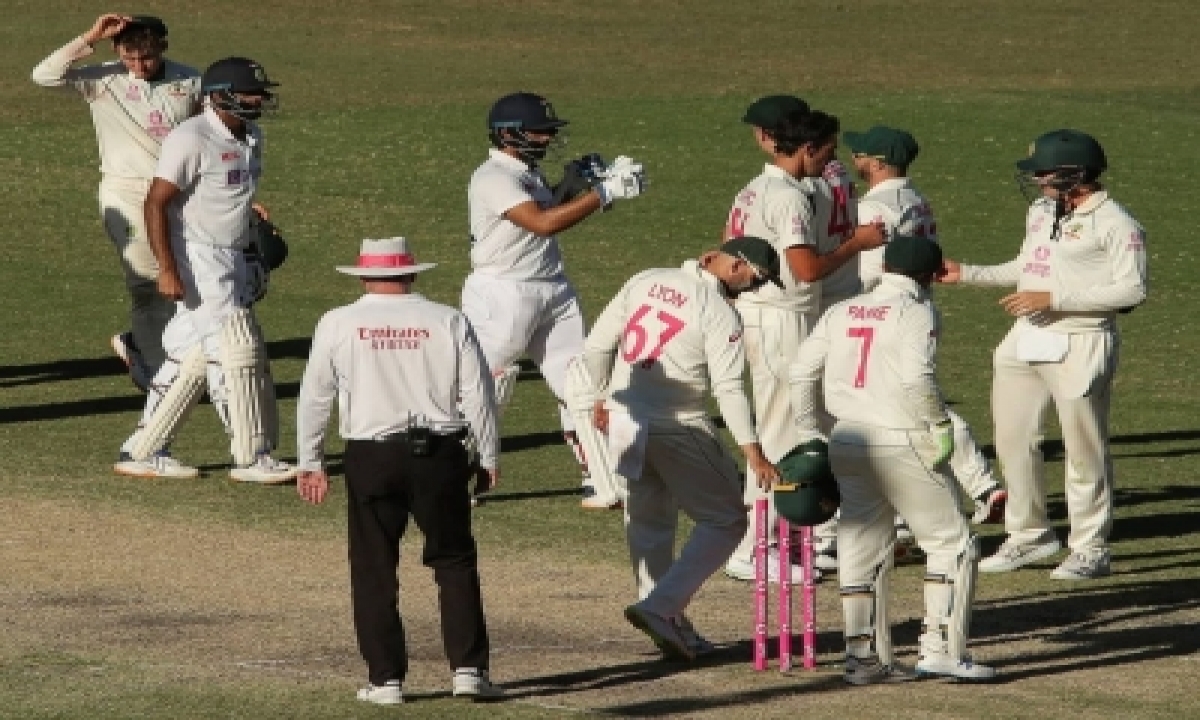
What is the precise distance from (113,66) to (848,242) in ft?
20.6

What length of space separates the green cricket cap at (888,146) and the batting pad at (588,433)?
193cm

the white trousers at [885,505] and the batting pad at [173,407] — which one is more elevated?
the white trousers at [885,505]

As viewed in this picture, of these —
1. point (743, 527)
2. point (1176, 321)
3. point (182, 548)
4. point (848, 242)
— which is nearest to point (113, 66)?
point (182, 548)

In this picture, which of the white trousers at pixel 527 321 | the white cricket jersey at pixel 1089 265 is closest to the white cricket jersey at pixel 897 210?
the white cricket jersey at pixel 1089 265

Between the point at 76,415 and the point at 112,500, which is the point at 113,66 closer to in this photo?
the point at 76,415

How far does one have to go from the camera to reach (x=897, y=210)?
14.6 metres

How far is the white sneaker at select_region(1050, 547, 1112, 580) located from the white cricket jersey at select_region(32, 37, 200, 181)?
689 centimetres

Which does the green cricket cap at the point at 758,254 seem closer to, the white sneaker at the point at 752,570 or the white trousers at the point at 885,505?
the white trousers at the point at 885,505

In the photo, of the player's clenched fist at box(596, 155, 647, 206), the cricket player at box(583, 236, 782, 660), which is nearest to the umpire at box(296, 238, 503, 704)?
the cricket player at box(583, 236, 782, 660)

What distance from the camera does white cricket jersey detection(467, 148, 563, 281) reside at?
51.1 ft

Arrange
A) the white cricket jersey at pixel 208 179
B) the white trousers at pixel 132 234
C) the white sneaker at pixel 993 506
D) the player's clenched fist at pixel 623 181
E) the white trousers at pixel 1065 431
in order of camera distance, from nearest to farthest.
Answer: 1. the white trousers at pixel 1065 431
2. the white sneaker at pixel 993 506
3. the player's clenched fist at pixel 623 181
4. the white cricket jersey at pixel 208 179
5. the white trousers at pixel 132 234

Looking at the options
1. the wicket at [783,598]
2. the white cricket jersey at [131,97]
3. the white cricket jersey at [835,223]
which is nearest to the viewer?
the wicket at [783,598]

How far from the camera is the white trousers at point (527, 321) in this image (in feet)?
52.1

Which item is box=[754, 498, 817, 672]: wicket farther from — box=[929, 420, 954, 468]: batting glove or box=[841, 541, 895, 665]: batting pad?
box=[929, 420, 954, 468]: batting glove
